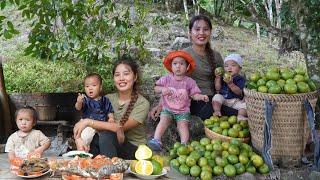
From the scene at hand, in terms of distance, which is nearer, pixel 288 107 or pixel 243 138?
pixel 288 107

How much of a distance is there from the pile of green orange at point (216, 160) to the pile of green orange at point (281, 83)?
0.51 m

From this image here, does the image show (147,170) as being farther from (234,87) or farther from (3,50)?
(3,50)

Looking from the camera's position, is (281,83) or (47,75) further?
(47,75)

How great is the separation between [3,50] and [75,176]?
7.02 meters

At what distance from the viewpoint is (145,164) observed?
3.05m

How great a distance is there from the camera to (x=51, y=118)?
5770 mm

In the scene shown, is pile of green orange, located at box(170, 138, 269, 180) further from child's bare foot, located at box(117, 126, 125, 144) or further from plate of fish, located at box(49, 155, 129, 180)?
plate of fish, located at box(49, 155, 129, 180)

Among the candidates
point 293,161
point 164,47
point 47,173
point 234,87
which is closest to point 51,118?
point 234,87

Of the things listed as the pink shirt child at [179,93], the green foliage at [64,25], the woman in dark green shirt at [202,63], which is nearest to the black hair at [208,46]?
the woman in dark green shirt at [202,63]

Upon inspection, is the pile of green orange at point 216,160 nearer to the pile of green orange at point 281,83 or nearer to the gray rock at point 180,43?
the pile of green orange at point 281,83

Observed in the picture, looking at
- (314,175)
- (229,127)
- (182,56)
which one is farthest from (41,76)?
(314,175)

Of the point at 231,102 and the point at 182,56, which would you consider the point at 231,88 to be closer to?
the point at 231,102

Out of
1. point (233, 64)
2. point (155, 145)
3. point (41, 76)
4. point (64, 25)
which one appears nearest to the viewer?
point (155, 145)

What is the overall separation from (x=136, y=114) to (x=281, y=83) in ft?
4.05
